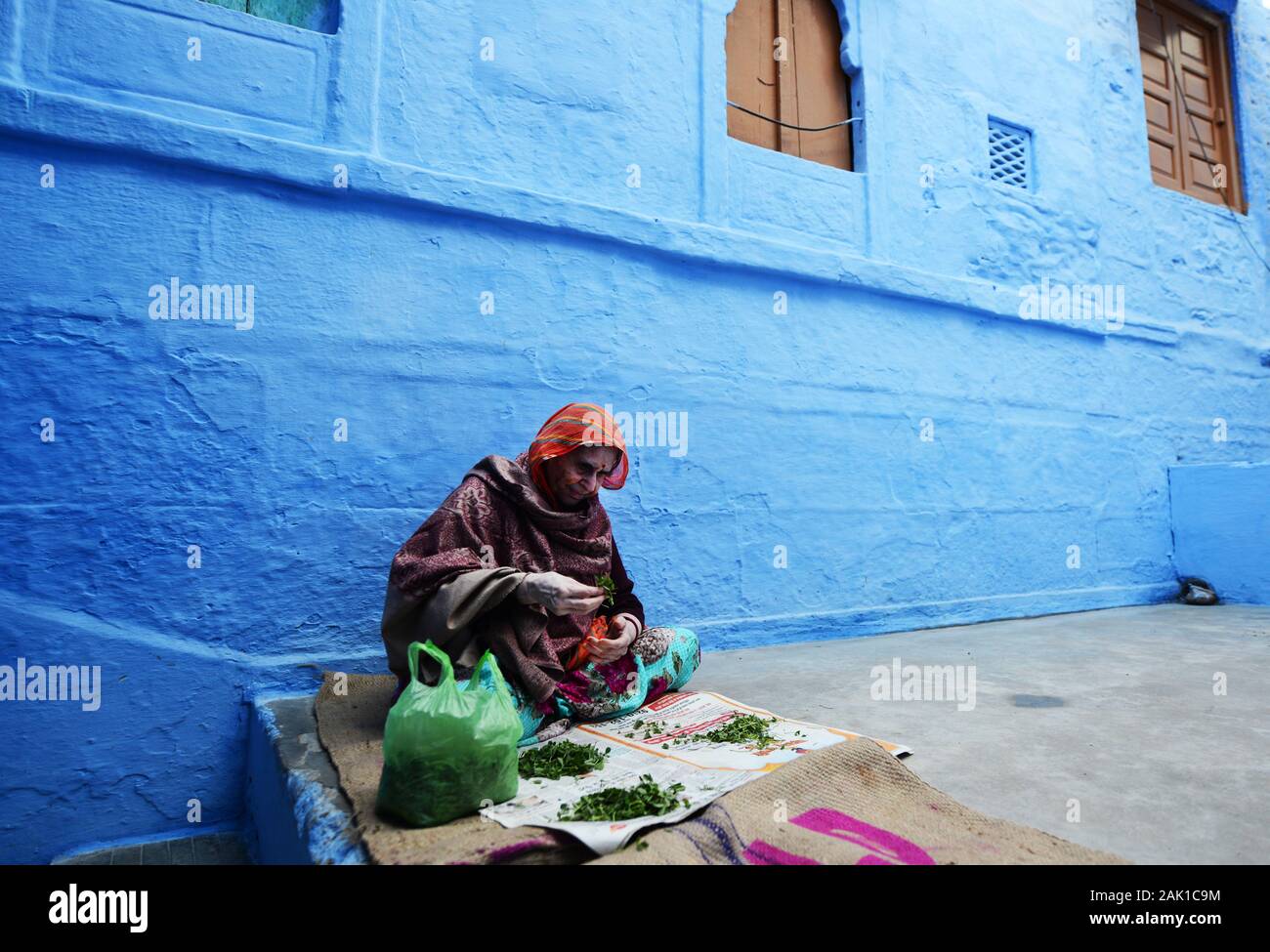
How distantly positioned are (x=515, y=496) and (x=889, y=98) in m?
3.83

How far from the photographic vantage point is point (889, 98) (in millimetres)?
4695

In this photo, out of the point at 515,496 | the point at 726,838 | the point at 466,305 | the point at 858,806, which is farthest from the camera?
the point at 466,305

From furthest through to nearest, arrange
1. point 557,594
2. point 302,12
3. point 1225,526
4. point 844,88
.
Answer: point 1225,526, point 844,88, point 302,12, point 557,594

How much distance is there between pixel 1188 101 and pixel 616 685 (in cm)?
746

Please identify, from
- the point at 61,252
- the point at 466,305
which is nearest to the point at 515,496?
the point at 466,305

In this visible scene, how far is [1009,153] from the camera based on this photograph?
5258 millimetres

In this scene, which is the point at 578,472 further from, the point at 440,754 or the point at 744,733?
the point at 440,754

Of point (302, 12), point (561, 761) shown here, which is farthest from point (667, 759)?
point (302, 12)

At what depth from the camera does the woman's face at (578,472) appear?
8.11ft

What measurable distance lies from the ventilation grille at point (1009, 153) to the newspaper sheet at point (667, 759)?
4.41 metres

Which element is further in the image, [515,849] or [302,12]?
[302,12]

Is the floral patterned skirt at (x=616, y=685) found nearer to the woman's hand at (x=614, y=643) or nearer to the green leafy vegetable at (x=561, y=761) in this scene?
the woman's hand at (x=614, y=643)

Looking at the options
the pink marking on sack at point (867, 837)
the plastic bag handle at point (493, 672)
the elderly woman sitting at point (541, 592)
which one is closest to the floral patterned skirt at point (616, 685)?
the elderly woman sitting at point (541, 592)

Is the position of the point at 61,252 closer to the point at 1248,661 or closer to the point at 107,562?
the point at 107,562
